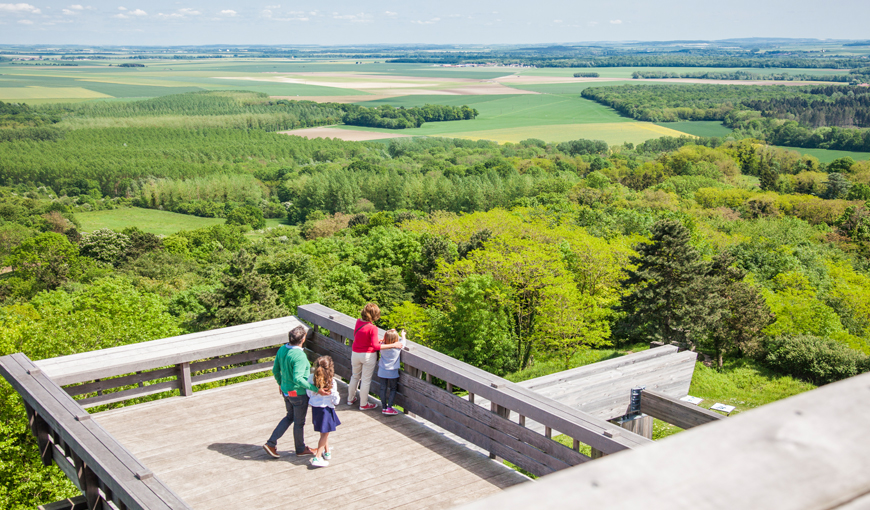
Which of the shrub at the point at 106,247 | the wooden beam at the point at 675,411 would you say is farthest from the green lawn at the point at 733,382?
the shrub at the point at 106,247

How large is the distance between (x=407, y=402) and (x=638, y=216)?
63.8 m

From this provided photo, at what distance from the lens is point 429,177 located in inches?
5359

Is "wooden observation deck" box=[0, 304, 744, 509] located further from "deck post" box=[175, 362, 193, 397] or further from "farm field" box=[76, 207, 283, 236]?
"farm field" box=[76, 207, 283, 236]

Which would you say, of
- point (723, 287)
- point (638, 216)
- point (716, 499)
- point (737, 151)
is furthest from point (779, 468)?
point (737, 151)

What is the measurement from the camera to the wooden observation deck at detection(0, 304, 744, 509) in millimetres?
5969

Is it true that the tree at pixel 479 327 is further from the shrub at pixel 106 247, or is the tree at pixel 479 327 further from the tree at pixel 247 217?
the tree at pixel 247 217

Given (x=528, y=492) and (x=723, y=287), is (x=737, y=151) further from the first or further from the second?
(x=528, y=492)

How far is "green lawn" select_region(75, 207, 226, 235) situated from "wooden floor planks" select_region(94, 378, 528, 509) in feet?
395

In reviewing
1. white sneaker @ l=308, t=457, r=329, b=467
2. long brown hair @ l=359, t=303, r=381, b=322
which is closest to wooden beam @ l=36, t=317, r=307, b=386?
long brown hair @ l=359, t=303, r=381, b=322

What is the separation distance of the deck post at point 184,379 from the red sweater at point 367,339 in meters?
2.42

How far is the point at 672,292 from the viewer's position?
117ft

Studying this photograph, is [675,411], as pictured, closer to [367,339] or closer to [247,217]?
[367,339]

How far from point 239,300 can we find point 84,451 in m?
37.7

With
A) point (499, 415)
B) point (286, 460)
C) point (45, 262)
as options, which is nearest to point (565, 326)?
point (499, 415)
